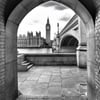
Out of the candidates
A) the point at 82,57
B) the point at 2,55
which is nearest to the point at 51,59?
the point at 82,57

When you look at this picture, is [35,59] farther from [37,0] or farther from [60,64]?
[37,0]

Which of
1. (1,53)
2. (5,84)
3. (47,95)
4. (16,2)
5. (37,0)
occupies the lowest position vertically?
(47,95)

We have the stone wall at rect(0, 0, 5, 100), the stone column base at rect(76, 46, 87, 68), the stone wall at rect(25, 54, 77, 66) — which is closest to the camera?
the stone wall at rect(0, 0, 5, 100)

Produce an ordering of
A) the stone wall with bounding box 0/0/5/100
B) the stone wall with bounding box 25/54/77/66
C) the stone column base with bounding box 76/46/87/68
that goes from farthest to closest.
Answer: the stone wall with bounding box 25/54/77/66 → the stone column base with bounding box 76/46/87/68 → the stone wall with bounding box 0/0/5/100

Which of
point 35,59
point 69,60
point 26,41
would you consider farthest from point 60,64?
point 26,41

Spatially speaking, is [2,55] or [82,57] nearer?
[2,55]

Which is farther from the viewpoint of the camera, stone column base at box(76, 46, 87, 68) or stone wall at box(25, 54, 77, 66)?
stone wall at box(25, 54, 77, 66)

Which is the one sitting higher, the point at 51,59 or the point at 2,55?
the point at 2,55

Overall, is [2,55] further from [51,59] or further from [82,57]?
[51,59]

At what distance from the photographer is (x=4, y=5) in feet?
10.2

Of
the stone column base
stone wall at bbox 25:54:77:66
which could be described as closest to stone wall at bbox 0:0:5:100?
the stone column base

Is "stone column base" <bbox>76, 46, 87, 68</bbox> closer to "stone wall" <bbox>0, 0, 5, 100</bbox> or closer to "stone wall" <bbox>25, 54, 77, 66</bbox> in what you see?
"stone wall" <bbox>25, 54, 77, 66</bbox>

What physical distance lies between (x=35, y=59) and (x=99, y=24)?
29.4 ft

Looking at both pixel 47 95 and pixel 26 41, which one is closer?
pixel 47 95
